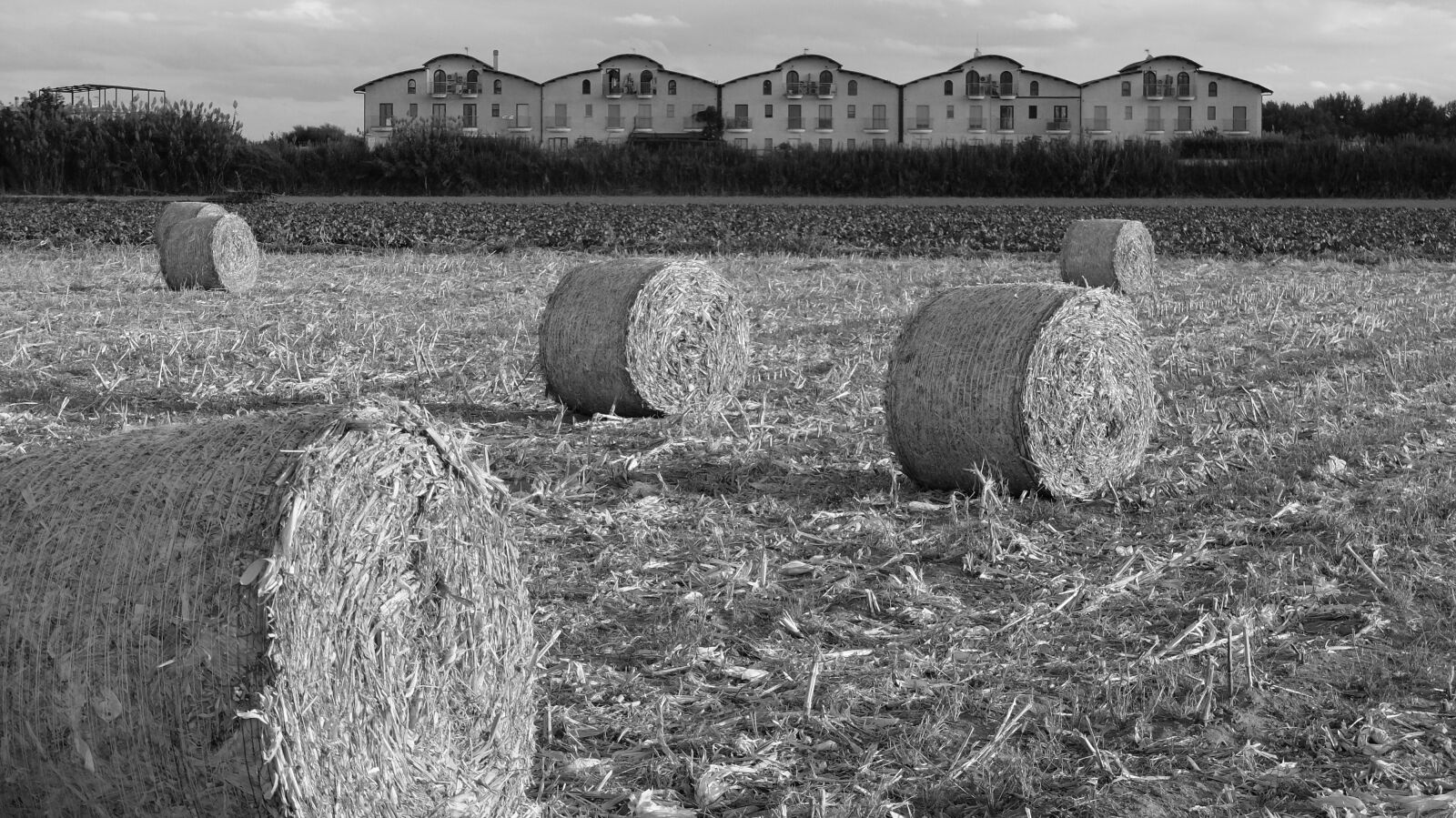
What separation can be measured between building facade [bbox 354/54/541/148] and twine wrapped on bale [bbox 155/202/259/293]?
99.4m

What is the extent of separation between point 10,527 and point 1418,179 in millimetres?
60678

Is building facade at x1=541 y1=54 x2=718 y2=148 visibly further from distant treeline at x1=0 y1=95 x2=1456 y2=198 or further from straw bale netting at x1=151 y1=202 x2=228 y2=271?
straw bale netting at x1=151 y1=202 x2=228 y2=271

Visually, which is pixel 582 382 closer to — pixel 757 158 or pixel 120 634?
pixel 120 634

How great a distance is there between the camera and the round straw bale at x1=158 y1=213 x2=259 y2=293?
56.4 feet

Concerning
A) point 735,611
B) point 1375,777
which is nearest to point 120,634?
point 735,611

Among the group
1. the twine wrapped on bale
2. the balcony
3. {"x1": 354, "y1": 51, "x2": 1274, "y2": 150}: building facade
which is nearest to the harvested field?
the twine wrapped on bale

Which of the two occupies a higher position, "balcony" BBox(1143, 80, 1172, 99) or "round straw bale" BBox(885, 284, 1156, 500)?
"balcony" BBox(1143, 80, 1172, 99)

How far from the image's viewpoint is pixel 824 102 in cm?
11456

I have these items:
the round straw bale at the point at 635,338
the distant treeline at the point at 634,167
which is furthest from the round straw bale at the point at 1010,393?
the distant treeline at the point at 634,167

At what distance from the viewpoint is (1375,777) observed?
4.47m

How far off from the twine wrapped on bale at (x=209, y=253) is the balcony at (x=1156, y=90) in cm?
10372

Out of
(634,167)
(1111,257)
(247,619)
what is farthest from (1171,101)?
(247,619)

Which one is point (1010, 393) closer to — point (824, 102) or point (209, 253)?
point (209, 253)

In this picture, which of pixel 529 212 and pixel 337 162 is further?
pixel 337 162
